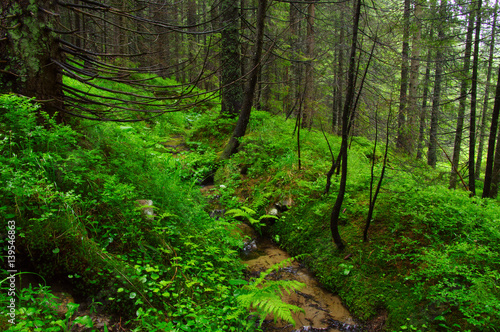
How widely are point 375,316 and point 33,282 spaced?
3838 mm

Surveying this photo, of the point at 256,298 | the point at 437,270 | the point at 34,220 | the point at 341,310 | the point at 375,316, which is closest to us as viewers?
the point at 34,220

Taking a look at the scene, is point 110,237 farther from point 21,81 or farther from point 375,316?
point 375,316

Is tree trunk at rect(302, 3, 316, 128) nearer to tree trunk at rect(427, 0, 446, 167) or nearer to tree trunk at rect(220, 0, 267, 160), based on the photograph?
tree trunk at rect(220, 0, 267, 160)

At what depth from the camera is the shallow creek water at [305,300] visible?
3406mm

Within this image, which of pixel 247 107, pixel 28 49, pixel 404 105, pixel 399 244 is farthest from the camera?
pixel 247 107

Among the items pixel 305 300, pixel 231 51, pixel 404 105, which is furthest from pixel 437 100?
pixel 305 300

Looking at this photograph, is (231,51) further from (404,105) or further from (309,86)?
(404,105)

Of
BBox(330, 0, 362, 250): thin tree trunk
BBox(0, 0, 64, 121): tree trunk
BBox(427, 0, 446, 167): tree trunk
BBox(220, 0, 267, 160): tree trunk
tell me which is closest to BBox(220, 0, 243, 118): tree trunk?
BBox(220, 0, 267, 160): tree trunk

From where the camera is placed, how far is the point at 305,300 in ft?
12.8

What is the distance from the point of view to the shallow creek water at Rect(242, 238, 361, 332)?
3406mm

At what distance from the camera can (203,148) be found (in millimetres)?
9203

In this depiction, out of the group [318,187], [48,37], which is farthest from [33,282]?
[318,187]

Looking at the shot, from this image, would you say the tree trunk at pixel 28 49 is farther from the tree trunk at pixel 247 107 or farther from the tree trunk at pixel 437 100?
the tree trunk at pixel 437 100

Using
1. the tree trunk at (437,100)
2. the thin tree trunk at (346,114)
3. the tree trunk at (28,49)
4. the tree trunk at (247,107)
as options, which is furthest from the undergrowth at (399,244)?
the tree trunk at (28,49)
